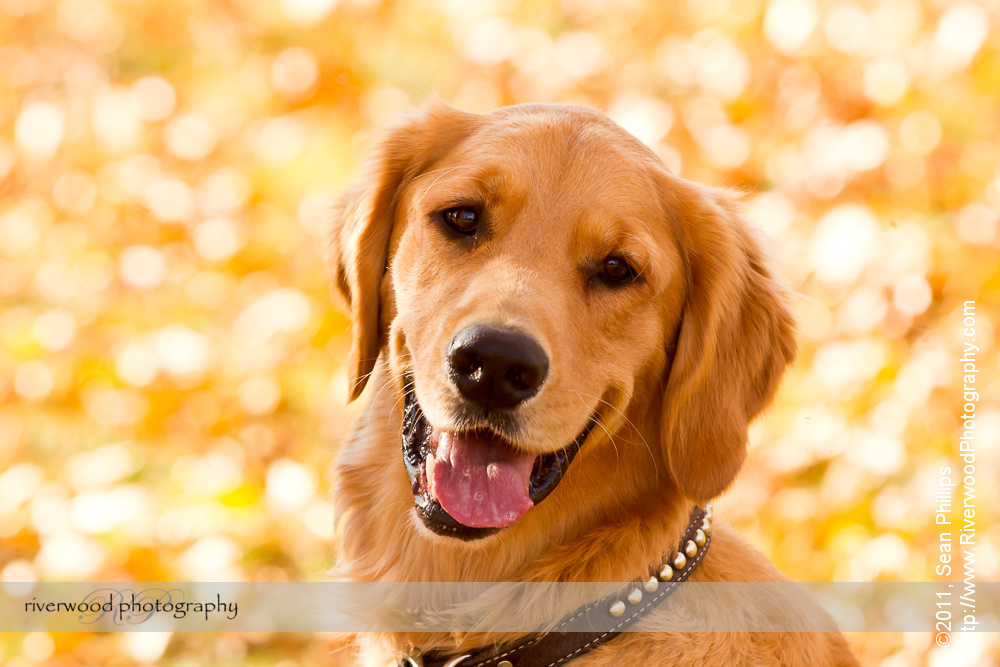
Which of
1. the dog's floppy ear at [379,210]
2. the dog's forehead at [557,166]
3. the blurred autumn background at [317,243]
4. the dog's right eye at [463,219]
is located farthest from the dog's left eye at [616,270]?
the blurred autumn background at [317,243]

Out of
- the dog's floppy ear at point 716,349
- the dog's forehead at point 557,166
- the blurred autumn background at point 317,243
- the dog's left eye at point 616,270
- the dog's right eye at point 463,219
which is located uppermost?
the dog's forehead at point 557,166

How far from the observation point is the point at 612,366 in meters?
2.46

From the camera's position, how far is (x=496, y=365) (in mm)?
2168

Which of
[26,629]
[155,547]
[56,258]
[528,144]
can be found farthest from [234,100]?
[528,144]

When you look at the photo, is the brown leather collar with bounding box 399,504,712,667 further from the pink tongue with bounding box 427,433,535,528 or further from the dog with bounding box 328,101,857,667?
the pink tongue with bounding box 427,433,535,528

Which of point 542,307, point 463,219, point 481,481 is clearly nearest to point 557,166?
point 463,219

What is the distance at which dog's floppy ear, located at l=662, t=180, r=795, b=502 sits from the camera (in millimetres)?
2561

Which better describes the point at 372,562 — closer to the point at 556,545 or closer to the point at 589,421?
the point at 556,545

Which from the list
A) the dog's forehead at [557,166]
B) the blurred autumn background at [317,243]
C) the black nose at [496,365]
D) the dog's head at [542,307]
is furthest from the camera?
the blurred autumn background at [317,243]

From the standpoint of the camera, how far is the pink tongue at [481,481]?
7.53 ft

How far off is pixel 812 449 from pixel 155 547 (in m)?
3.40

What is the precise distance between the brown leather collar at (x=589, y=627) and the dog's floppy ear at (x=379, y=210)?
949 millimetres

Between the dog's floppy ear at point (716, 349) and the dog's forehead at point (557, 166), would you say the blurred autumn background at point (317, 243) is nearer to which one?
the dog's floppy ear at point (716, 349)

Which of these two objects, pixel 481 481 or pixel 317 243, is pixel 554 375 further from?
pixel 317 243
